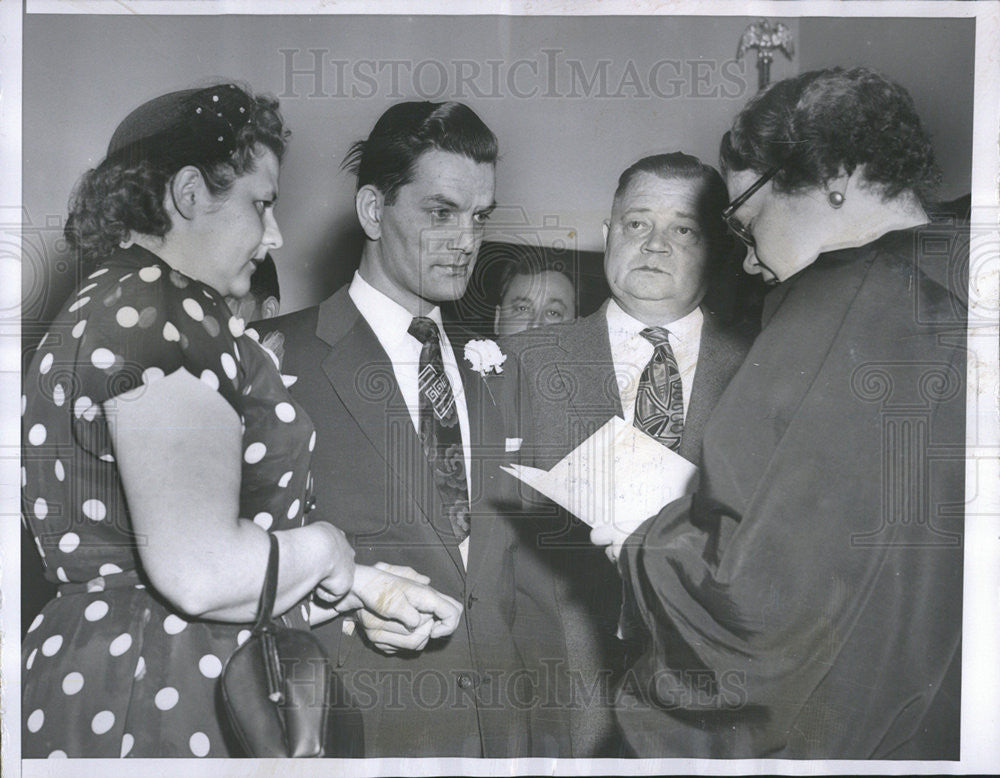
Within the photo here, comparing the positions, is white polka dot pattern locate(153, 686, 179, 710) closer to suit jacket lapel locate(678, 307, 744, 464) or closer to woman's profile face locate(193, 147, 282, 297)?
woman's profile face locate(193, 147, 282, 297)

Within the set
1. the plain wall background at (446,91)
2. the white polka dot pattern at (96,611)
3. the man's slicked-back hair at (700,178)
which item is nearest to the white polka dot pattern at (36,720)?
the white polka dot pattern at (96,611)

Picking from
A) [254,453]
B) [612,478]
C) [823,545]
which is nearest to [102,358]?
[254,453]

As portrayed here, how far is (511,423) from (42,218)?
0.93m

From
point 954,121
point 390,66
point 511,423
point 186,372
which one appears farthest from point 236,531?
point 954,121

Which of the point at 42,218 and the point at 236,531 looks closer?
the point at 236,531

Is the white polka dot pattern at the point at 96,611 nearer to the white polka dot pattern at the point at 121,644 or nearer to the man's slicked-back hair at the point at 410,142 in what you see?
the white polka dot pattern at the point at 121,644

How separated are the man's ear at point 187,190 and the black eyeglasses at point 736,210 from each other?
0.94 m

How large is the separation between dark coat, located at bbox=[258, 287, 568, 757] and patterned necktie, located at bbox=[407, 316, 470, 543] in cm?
2

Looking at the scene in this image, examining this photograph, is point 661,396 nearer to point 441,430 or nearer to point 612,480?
point 612,480

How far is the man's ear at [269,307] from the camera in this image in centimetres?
167

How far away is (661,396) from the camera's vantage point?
1710mm

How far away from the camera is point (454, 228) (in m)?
1.70

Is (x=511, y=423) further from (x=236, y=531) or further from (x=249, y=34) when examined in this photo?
(x=249, y=34)

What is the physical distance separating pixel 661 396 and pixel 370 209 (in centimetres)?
63
